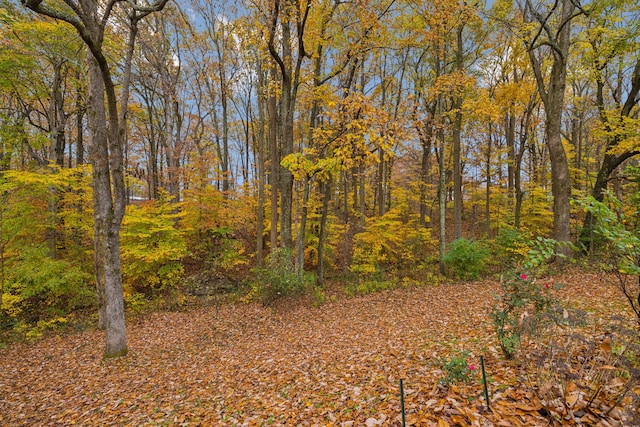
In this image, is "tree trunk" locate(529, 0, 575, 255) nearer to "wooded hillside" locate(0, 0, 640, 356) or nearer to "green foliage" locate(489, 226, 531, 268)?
"wooded hillside" locate(0, 0, 640, 356)

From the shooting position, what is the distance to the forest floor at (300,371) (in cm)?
300

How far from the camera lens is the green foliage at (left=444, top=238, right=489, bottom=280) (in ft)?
33.8

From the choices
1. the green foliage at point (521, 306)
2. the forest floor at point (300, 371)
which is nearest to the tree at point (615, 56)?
the forest floor at point (300, 371)

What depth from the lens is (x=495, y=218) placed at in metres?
19.6

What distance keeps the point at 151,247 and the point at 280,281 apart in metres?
5.47

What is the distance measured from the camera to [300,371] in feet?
16.1

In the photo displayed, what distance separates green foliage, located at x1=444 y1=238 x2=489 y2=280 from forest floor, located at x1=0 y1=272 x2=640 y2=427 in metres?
1.58

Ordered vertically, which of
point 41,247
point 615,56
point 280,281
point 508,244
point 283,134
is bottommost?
point 280,281

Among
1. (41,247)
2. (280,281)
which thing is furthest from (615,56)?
(41,247)

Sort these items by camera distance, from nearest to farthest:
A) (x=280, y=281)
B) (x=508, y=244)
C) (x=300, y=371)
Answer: (x=300, y=371), (x=280, y=281), (x=508, y=244)

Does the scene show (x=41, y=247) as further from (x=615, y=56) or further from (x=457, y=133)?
(x=615, y=56)

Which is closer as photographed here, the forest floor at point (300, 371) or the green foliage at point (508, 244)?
the forest floor at point (300, 371)

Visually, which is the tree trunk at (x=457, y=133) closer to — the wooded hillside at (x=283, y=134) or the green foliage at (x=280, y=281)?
the wooded hillside at (x=283, y=134)

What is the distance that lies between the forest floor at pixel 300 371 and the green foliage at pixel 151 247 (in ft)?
7.74
